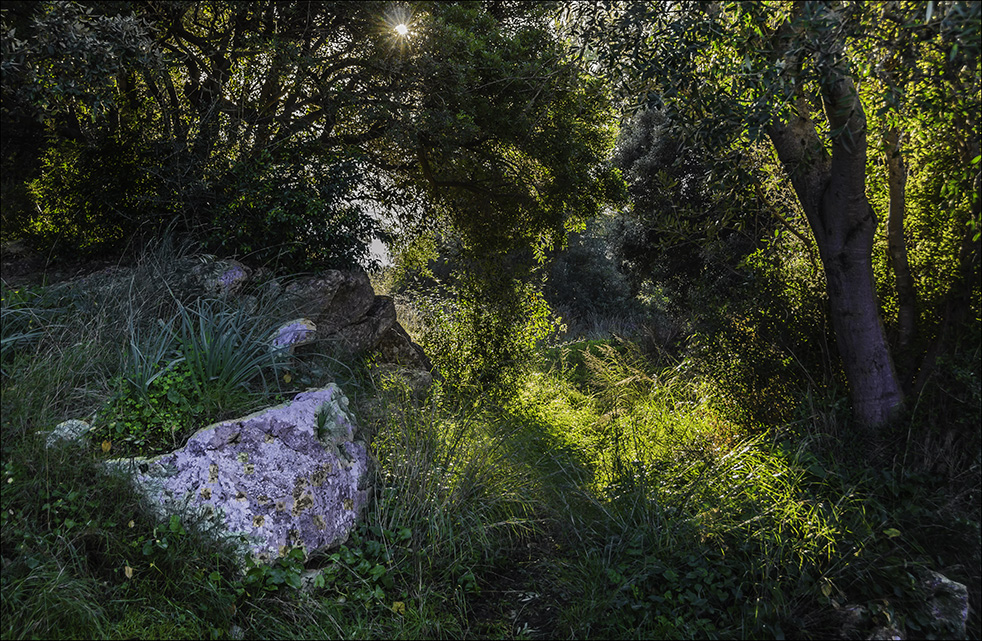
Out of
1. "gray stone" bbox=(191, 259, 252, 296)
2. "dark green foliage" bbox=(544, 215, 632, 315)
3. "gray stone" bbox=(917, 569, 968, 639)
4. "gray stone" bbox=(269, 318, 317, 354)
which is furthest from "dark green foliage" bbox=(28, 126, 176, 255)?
"dark green foliage" bbox=(544, 215, 632, 315)

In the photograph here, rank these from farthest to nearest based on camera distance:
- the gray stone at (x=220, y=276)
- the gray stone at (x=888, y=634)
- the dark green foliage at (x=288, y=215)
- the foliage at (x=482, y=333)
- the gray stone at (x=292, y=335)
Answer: the foliage at (x=482, y=333)
the dark green foliage at (x=288, y=215)
the gray stone at (x=220, y=276)
the gray stone at (x=292, y=335)
the gray stone at (x=888, y=634)

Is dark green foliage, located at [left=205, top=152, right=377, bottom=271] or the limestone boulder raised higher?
dark green foliage, located at [left=205, top=152, right=377, bottom=271]

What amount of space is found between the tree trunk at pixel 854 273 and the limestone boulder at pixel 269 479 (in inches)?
153

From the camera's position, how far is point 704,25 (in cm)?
407

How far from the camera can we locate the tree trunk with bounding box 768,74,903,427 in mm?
4688

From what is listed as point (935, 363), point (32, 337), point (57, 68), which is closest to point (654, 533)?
point (935, 363)

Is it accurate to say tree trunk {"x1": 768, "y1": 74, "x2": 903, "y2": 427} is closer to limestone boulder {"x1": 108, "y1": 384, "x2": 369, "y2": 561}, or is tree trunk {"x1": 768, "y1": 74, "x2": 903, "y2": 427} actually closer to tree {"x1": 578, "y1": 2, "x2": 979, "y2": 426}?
tree {"x1": 578, "y1": 2, "x2": 979, "y2": 426}

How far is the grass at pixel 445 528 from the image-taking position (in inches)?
126

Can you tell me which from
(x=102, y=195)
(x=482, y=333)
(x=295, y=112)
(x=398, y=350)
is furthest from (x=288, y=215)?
(x=482, y=333)

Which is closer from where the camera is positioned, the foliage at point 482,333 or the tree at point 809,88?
the tree at point 809,88

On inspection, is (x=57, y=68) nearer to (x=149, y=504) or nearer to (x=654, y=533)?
(x=149, y=504)

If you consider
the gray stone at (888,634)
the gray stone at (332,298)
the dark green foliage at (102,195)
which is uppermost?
the dark green foliage at (102,195)

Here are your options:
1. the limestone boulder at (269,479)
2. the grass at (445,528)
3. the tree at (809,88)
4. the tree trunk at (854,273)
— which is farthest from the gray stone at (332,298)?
the tree trunk at (854,273)

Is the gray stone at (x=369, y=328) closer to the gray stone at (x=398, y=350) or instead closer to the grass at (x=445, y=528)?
the gray stone at (x=398, y=350)
